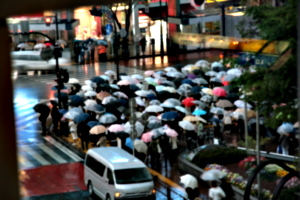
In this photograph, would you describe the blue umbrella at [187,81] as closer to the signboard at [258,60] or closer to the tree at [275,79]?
the tree at [275,79]

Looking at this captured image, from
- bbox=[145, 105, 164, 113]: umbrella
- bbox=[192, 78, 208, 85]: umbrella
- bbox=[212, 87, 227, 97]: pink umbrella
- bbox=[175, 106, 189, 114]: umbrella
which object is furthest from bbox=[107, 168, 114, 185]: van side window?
bbox=[192, 78, 208, 85]: umbrella

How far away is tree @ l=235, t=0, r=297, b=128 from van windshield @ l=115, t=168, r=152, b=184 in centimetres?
290

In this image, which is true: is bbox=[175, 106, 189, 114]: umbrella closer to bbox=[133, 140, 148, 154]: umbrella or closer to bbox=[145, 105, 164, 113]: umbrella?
bbox=[145, 105, 164, 113]: umbrella

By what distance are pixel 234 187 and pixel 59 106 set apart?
9029mm

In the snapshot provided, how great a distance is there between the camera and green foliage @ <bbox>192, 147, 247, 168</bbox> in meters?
14.1

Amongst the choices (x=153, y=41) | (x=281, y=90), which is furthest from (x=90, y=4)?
(x=153, y=41)

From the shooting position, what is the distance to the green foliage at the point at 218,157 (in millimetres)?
14055

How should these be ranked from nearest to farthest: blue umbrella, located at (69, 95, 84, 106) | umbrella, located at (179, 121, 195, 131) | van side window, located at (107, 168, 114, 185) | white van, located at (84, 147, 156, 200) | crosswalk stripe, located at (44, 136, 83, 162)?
white van, located at (84, 147, 156, 200), van side window, located at (107, 168, 114, 185), umbrella, located at (179, 121, 195, 131), crosswalk stripe, located at (44, 136, 83, 162), blue umbrella, located at (69, 95, 84, 106)

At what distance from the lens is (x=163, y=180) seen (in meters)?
13.7

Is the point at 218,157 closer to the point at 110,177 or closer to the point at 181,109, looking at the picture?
the point at 110,177

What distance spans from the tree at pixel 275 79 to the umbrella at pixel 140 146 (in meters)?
4.15

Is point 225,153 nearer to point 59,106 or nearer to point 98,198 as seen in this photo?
point 98,198

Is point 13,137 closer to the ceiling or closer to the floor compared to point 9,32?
closer to the floor

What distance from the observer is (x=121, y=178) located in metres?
12.2
